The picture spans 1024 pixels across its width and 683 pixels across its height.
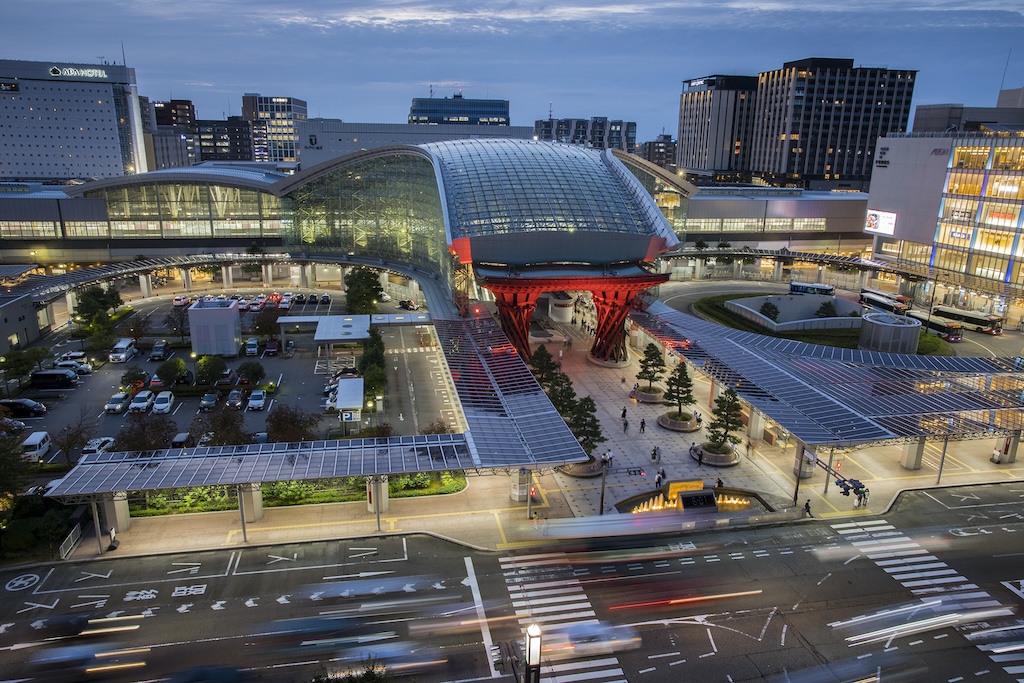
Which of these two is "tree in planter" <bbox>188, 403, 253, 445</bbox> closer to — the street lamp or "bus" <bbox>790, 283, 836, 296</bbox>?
the street lamp

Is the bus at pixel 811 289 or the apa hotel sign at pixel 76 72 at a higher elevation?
the apa hotel sign at pixel 76 72

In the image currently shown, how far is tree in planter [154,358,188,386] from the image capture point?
5384 cm

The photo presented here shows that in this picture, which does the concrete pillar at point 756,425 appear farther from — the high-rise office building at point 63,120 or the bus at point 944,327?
the high-rise office building at point 63,120

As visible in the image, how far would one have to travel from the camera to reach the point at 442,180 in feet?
229

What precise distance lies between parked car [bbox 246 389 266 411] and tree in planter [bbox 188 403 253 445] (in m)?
6.39

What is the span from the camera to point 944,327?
72.2 meters

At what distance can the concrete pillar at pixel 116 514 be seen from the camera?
33.2m

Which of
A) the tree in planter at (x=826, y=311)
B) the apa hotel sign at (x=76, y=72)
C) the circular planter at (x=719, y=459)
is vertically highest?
the apa hotel sign at (x=76, y=72)

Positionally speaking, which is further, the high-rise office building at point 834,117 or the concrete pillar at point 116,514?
the high-rise office building at point 834,117

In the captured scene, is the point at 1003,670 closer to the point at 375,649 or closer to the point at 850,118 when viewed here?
the point at 375,649

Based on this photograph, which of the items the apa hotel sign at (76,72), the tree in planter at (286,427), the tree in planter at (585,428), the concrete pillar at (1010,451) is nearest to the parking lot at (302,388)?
the tree in planter at (286,427)

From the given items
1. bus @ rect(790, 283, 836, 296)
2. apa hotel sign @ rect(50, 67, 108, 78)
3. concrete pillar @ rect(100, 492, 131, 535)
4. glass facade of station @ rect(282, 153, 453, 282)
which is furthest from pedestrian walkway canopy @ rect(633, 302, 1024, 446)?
apa hotel sign @ rect(50, 67, 108, 78)

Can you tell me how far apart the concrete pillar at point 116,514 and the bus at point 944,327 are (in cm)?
7439

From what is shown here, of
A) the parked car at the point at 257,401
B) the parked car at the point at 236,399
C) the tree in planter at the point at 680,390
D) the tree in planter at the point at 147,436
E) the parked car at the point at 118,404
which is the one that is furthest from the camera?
the parked car at the point at 257,401
